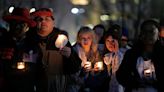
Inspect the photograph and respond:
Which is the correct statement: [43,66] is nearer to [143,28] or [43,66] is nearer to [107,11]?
[143,28]

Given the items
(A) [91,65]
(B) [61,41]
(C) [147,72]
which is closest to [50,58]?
(B) [61,41]

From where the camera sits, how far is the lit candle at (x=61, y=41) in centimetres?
723

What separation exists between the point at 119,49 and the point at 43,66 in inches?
78.3

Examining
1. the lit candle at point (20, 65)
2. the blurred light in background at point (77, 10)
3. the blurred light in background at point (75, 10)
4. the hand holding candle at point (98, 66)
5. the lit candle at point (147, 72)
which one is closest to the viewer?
the lit candle at point (147, 72)

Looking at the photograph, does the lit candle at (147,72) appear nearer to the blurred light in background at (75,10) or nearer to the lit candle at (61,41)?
the lit candle at (61,41)

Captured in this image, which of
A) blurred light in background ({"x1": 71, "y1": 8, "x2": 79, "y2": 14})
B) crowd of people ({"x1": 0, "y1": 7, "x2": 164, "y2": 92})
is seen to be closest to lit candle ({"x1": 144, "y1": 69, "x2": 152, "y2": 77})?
crowd of people ({"x1": 0, "y1": 7, "x2": 164, "y2": 92})

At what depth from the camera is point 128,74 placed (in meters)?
6.65

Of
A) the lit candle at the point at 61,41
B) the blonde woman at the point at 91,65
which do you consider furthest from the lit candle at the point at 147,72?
the blonde woman at the point at 91,65

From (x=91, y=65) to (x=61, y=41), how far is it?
1.38 m

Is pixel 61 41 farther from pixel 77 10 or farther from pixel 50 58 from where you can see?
pixel 77 10

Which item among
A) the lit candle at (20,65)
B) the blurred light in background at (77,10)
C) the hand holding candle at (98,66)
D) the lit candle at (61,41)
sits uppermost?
the blurred light in background at (77,10)

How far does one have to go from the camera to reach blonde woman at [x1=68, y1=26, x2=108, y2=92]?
336 inches

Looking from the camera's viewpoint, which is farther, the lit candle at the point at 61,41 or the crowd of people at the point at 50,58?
the lit candle at the point at 61,41

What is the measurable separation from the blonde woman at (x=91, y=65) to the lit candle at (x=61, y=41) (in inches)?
50.1
